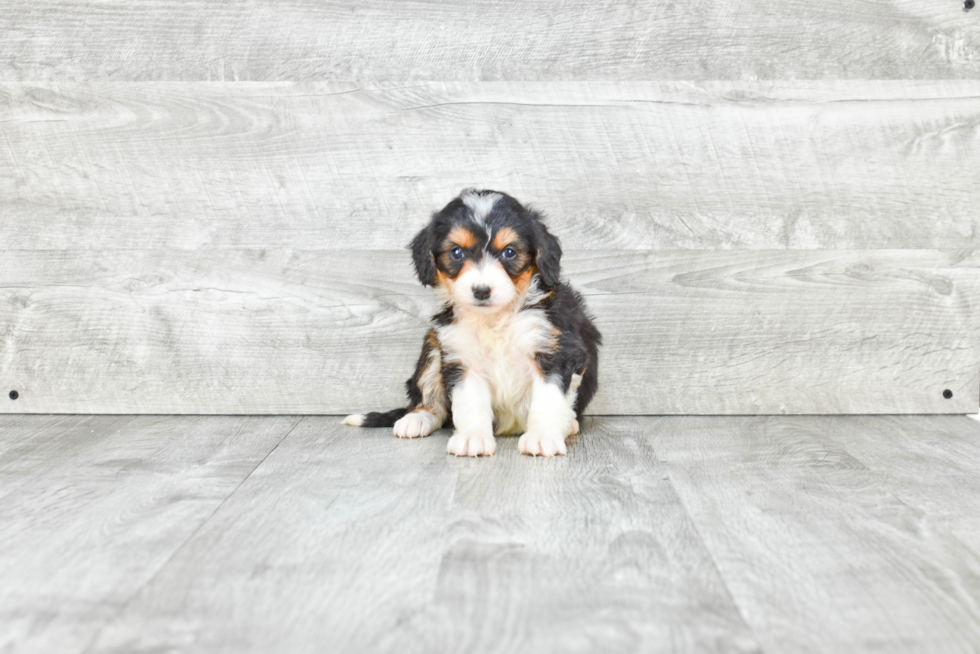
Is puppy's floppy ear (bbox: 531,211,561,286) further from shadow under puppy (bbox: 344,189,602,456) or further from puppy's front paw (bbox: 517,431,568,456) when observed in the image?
puppy's front paw (bbox: 517,431,568,456)

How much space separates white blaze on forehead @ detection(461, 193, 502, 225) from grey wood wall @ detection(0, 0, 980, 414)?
60 centimetres

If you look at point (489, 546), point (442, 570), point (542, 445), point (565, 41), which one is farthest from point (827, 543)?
point (565, 41)

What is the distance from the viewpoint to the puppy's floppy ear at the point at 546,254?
278cm

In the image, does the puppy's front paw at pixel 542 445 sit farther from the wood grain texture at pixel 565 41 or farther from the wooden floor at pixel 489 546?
the wood grain texture at pixel 565 41

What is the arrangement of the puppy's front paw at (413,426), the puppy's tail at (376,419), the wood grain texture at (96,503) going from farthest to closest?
the puppy's tail at (376,419) → the puppy's front paw at (413,426) → the wood grain texture at (96,503)

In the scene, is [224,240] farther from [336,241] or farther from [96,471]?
[96,471]

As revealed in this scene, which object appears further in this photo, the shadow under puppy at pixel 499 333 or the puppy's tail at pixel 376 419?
the puppy's tail at pixel 376 419

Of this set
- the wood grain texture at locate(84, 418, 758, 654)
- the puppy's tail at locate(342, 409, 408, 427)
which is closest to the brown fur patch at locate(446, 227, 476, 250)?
the wood grain texture at locate(84, 418, 758, 654)

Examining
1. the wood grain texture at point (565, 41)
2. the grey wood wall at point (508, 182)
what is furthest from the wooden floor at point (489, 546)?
the wood grain texture at point (565, 41)

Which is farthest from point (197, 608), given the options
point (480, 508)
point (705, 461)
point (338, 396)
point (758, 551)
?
point (338, 396)

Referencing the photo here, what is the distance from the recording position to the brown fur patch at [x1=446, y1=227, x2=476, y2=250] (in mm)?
2709

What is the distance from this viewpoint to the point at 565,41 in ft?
11.0

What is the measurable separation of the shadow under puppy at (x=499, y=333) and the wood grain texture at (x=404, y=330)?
42 cm

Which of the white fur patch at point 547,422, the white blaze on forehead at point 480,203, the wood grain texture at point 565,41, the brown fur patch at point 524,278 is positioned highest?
the wood grain texture at point 565,41
